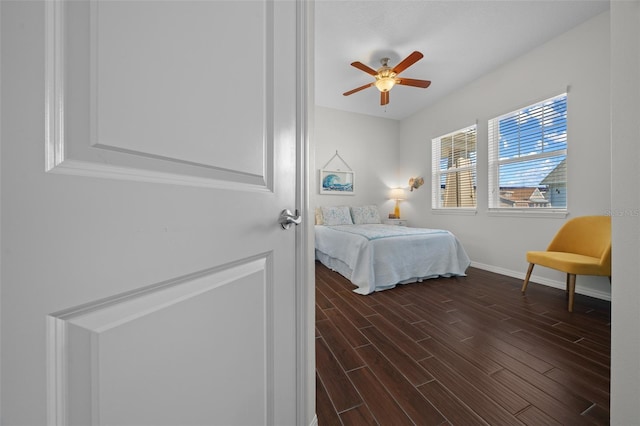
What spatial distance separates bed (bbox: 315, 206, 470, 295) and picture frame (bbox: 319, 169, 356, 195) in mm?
1347

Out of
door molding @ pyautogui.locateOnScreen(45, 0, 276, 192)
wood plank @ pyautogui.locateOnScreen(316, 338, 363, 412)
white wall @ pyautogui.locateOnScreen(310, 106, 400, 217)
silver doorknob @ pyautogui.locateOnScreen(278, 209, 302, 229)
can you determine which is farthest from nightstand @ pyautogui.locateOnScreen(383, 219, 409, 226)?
door molding @ pyautogui.locateOnScreen(45, 0, 276, 192)

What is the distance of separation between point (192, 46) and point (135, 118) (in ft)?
0.70

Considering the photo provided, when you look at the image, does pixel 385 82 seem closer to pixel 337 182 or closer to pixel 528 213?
pixel 337 182

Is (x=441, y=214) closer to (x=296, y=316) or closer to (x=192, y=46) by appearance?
(x=296, y=316)

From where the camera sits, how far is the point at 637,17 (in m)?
0.77

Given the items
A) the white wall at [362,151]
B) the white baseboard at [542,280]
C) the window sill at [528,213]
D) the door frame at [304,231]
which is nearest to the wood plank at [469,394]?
the door frame at [304,231]

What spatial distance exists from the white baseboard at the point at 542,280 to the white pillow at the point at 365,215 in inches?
72.9

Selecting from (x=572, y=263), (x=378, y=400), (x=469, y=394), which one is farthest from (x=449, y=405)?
(x=572, y=263)

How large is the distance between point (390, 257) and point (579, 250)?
6.32ft

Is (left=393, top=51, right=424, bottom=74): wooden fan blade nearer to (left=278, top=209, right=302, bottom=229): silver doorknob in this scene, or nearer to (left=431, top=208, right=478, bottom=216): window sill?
(left=431, top=208, right=478, bottom=216): window sill

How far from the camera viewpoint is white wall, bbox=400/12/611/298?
2490 millimetres

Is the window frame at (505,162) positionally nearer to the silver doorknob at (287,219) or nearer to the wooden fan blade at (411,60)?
the wooden fan blade at (411,60)

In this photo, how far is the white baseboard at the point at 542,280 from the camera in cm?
247

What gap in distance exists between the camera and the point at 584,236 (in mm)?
2518
